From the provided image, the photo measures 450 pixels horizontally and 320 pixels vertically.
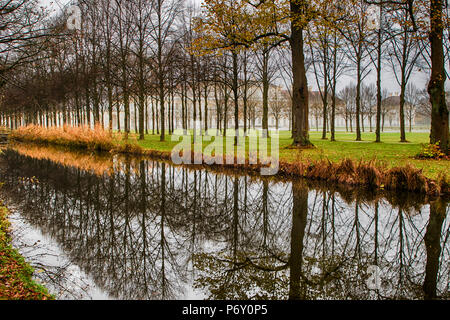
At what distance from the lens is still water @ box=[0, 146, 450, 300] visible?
382 cm

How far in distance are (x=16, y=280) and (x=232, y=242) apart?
316cm

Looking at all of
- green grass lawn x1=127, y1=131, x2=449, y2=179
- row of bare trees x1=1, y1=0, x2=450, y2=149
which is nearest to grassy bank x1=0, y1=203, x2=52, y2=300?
row of bare trees x1=1, y1=0, x2=450, y2=149

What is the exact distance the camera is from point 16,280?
348 centimetres

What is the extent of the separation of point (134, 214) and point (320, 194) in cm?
522

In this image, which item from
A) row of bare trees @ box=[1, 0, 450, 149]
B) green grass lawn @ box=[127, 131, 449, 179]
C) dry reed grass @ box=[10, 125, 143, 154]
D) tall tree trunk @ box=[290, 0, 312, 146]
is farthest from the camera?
dry reed grass @ box=[10, 125, 143, 154]

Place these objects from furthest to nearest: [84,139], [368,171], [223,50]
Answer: [84,139]
[223,50]
[368,171]

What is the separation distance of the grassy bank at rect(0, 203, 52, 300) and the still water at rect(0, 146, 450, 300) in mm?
192

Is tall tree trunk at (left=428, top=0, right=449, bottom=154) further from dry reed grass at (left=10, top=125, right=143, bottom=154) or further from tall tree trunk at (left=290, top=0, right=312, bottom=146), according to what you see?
dry reed grass at (left=10, top=125, right=143, bottom=154)

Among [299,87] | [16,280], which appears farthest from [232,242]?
[299,87]

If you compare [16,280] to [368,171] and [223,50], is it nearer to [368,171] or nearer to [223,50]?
[368,171]
